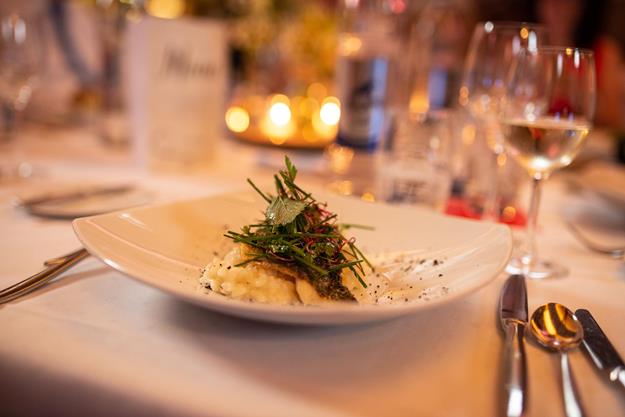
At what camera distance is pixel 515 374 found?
0.41 meters

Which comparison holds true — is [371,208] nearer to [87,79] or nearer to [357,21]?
[357,21]

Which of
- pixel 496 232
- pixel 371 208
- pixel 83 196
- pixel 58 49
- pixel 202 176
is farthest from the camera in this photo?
pixel 58 49

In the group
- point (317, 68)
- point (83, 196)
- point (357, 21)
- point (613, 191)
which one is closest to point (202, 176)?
point (83, 196)

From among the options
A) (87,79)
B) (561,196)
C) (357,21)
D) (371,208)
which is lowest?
(561,196)

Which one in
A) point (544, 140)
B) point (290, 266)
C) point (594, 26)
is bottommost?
point (290, 266)

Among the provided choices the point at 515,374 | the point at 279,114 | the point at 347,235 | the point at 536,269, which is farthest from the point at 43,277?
the point at 279,114

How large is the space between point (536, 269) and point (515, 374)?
0.38m

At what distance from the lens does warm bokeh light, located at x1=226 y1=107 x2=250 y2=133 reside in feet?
6.75

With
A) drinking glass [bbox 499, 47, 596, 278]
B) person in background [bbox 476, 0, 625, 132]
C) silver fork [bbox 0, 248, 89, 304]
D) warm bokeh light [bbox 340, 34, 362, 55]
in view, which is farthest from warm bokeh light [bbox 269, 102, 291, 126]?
Result: person in background [bbox 476, 0, 625, 132]

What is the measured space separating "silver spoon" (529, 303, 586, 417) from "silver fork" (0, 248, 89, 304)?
1.81ft

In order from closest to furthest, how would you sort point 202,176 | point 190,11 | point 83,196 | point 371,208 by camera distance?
point 371,208, point 83,196, point 202,176, point 190,11

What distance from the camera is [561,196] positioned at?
53.6 inches

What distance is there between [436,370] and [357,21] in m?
1.17

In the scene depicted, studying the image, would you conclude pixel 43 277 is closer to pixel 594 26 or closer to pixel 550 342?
pixel 550 342
